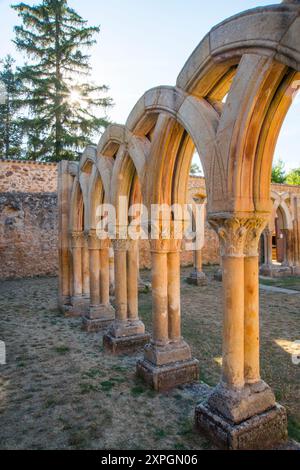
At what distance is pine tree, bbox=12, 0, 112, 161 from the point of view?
21531 millimetres

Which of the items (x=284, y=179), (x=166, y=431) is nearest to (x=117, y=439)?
(x=166, y=431)

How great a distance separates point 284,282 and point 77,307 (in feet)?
29.8

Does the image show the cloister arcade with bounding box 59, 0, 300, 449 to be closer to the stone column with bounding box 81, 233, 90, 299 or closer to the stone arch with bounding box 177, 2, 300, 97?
the stone arch with bounding box 177, 2, 300, 97

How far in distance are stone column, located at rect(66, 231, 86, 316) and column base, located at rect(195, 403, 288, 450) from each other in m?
5.34

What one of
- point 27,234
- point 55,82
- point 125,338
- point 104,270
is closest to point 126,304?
point 125,338

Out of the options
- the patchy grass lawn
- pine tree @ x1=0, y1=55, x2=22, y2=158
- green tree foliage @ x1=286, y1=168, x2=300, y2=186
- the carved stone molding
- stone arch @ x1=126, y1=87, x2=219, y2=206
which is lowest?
the patchy grass lawn

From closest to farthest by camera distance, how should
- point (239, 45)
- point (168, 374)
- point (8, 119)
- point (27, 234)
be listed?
point (239, 45)
point (168, 374)
point (27, 234)
point (8, 119)

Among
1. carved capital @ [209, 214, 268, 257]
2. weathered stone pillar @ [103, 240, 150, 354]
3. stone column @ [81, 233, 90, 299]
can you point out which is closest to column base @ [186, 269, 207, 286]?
stone column @ [81, 233, 90, 299]

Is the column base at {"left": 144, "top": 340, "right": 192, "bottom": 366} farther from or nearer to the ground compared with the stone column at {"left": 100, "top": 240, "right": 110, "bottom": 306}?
nearer to the ground

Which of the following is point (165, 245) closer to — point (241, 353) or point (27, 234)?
point (241, 353)

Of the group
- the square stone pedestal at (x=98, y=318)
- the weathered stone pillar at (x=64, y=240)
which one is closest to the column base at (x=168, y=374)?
the square stone pedestal at (x=98, y=318)

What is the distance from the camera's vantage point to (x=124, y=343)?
5.53m

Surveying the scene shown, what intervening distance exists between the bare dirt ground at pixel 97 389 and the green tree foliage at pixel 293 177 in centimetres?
2871

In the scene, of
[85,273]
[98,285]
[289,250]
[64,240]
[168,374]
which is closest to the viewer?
[168,374]
